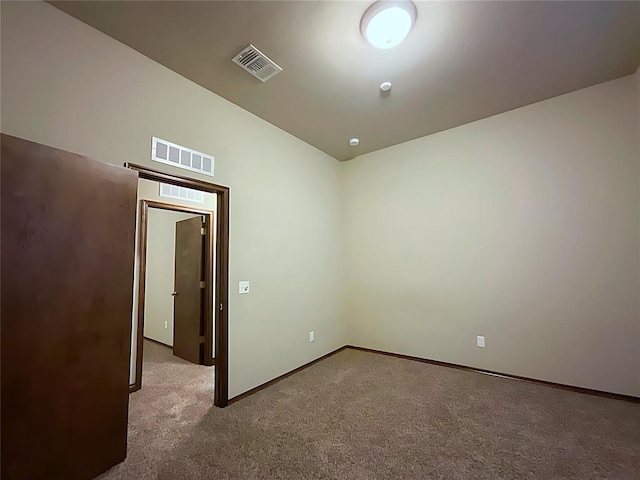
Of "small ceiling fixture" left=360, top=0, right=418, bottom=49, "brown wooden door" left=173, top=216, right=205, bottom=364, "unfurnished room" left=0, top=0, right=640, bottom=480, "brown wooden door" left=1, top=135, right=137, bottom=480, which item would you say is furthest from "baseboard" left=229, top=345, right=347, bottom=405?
"small ceiling fixture" left=360, top=0, right=418, bottom=49

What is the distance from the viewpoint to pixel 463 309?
3.47 meters

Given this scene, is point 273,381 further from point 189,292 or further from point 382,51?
point 382,51

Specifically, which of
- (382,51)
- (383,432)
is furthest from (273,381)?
(382,51)

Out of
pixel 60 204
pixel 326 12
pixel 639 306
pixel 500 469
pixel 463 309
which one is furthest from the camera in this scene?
pixel 463 309

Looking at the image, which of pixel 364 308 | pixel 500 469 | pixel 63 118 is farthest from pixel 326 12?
pixel 364 308

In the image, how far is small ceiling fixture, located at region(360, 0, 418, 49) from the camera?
6.02ft

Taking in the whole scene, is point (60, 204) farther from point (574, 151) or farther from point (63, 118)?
point (574, 151)

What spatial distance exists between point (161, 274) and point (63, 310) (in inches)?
134

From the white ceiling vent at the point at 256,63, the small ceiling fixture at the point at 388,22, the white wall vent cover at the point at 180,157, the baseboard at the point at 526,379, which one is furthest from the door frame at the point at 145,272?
the small ceiling fixture at the point at 388,22

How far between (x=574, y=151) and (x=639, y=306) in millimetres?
1598

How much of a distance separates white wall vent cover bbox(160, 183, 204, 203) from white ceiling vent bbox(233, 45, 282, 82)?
1689 mm

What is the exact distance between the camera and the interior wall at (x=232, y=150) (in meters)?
1.75

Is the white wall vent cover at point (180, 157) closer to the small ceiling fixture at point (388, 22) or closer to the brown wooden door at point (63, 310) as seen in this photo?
the brown wooden door at point (63, 310)

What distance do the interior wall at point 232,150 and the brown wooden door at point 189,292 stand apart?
4.35ft
